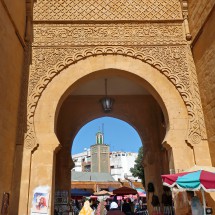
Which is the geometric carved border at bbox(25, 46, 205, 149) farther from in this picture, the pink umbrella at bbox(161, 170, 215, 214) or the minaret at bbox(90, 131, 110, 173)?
the minaret at bbox(90, 131, 110, 173)

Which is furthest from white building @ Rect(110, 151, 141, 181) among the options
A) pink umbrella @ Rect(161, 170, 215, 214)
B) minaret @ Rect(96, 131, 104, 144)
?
pink umbrella @ Rect(161, 170, 215, 214)

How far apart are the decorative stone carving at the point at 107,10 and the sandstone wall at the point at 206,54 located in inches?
29.2

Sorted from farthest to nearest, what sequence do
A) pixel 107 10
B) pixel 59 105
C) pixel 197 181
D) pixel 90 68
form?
pixel 107 10 → pixel 90 68 → pixel 59 105 → pixel 197 181

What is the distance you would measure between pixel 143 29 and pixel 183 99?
184cm

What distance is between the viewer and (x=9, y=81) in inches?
177

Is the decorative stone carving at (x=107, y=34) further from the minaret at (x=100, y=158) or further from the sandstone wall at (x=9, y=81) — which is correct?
the minaret at (x=100, y=158)

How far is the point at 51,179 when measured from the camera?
4.66 m

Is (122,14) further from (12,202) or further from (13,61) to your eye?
(12,202)

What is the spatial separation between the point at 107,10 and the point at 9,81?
2860 mm

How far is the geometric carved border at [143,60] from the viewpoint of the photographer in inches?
192

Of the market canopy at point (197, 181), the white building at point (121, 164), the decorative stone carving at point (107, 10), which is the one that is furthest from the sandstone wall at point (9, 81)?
the white building at point (121, 164)

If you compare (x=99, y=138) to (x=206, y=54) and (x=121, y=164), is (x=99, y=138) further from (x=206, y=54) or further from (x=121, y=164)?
(x=206, y=54)

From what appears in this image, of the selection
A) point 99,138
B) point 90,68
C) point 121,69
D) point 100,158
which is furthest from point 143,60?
point 99,138

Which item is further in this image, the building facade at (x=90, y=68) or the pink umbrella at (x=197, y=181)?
the building facade at (x=90, y=68)
